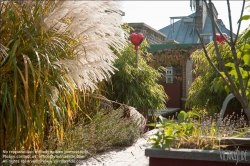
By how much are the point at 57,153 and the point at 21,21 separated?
1.33 m

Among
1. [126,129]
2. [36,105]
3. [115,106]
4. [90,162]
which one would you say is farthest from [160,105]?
[36,105]

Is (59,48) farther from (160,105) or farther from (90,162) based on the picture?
(160,105)

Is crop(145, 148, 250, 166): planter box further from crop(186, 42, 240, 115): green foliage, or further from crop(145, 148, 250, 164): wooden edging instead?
crop(186, 42, 240, 115): green foliage

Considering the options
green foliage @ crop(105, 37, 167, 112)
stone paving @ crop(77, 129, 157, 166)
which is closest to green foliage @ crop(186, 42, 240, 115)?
green foliage @ crop(105, 37, 167, 112)

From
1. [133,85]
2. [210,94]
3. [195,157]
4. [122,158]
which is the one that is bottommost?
[122,158]

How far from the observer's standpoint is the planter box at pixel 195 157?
8.44 ft

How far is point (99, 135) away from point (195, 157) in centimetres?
220

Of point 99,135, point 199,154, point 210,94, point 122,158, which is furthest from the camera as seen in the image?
point 210,94

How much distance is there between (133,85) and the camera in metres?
7.41

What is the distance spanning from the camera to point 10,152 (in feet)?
10.6

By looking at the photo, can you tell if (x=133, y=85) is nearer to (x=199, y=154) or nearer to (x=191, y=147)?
(x=191, y=147)

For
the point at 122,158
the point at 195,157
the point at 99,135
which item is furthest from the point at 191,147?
the point at 99,135

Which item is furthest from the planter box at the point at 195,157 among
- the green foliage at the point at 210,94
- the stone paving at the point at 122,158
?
the green foliage at the point at 210,94

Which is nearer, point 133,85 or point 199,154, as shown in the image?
point 199,154
